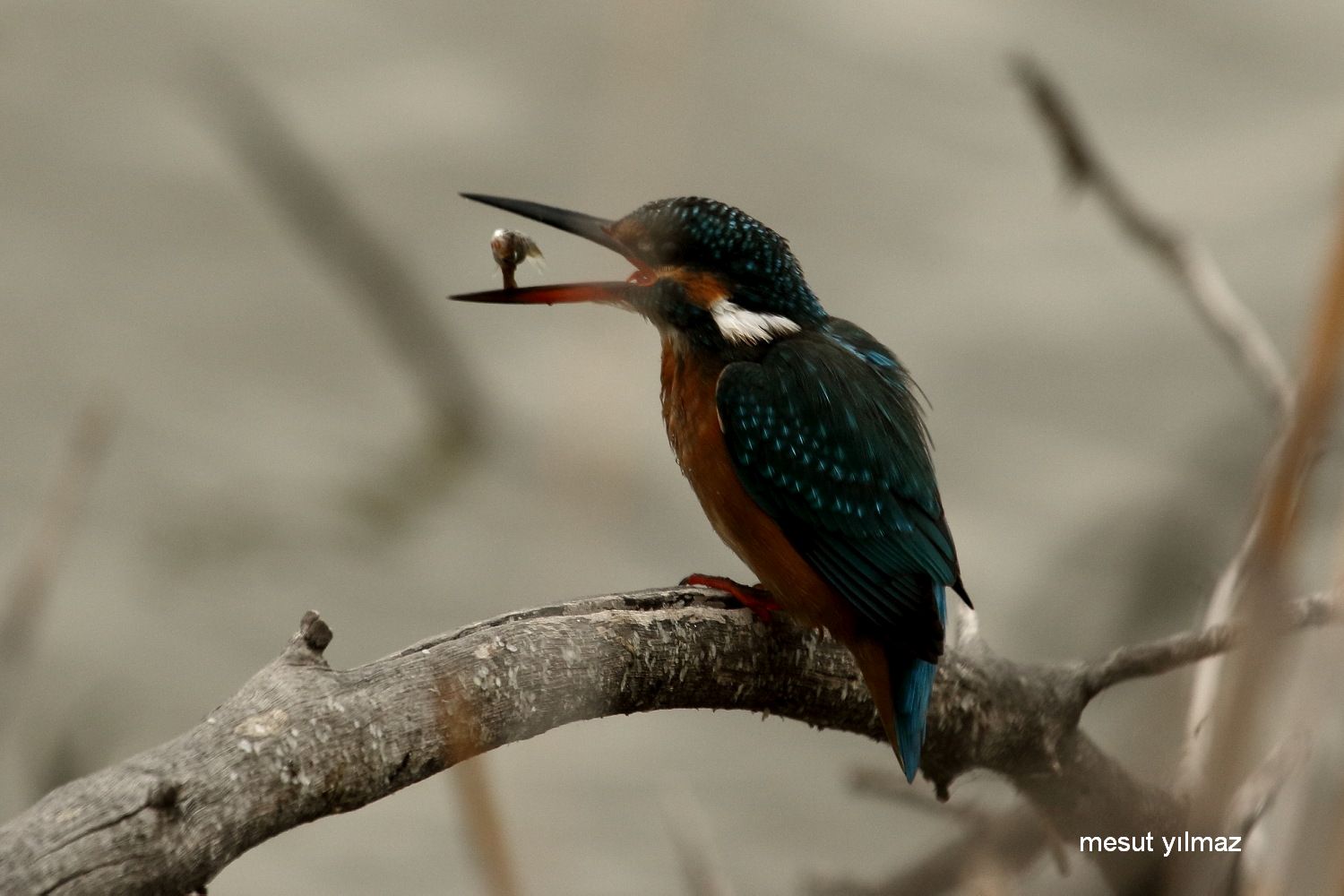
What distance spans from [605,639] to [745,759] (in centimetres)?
376

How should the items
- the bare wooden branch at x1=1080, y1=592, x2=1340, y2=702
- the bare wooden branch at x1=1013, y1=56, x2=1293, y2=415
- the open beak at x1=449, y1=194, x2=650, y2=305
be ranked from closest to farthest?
Result: 1. the bare wooden branch at x1=1080, y1=592, x2=1340, y2=702
2. the open beak at x1=449, y1=194, x2=650, y2=305
3. the bare wooden branch at x1=1013, y1=56, x2=1293, y2=415

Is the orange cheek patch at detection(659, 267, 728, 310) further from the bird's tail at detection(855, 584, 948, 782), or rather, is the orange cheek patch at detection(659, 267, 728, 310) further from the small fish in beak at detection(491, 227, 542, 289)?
the bird's tail at detection(855, 584, 948, 782)

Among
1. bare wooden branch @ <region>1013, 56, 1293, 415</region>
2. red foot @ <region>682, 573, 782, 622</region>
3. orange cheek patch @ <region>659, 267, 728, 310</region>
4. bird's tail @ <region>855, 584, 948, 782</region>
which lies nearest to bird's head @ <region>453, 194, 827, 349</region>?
orange cheek patch @ <region>659, 267, 728, 310</region>

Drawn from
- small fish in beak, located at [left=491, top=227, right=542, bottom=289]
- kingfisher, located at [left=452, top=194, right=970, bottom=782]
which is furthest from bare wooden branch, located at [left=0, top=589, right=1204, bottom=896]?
small fish in beak, located at [left=491, top=227, right=542, bottom=289]

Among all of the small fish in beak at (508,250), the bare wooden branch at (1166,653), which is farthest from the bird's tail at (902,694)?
the small fish in beak at (508,250)

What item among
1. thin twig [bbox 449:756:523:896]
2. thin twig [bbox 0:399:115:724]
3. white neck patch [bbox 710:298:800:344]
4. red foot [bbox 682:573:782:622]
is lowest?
red foot [bbox 682:573:782:622]

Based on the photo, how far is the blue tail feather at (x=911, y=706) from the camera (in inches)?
92.0

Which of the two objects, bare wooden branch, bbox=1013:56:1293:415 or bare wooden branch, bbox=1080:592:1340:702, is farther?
bare wooden branch, bbox=1013:56:1293:415

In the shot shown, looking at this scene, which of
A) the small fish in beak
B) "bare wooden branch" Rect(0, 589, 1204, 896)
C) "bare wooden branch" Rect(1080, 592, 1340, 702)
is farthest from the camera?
the small fish in beak

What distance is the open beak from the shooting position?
257cm

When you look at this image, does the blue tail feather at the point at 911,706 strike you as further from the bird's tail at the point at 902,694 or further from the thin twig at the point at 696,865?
the thin twig at the point at 696,865

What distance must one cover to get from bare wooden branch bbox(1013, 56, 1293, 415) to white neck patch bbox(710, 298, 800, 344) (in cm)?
61

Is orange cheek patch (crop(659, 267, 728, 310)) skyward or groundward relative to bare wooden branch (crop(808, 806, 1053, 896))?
skyward

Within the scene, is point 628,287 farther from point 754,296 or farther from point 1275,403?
point 1275,403
